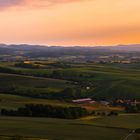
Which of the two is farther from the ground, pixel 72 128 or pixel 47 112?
pixel 72 128

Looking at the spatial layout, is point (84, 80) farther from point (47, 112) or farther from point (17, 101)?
point (47, 112)

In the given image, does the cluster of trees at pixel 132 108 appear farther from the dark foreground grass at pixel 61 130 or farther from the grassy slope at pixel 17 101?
the dark foreground grass at pixel 61 130

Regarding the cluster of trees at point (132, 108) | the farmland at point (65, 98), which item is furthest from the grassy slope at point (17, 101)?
the cluster of trees at point (132, 108)

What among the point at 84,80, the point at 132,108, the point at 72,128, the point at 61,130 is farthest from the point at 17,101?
the point at 84,80

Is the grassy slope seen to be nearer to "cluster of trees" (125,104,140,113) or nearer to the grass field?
"cluster of trees" (125,104,140,113)

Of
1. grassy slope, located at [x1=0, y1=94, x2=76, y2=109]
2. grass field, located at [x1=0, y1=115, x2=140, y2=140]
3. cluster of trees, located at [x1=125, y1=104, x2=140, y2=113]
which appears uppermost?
grass field, located at [x1=0, y1=115, x2=140, y2=140]

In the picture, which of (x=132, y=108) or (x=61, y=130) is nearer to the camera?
(x=61, y=130)

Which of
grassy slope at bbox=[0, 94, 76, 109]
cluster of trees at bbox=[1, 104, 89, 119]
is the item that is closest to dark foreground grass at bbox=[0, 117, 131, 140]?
cluster of trees at bbox=[1, 104, 89, 119]

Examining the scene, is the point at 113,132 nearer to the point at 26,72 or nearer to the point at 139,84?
the point at 139,84
